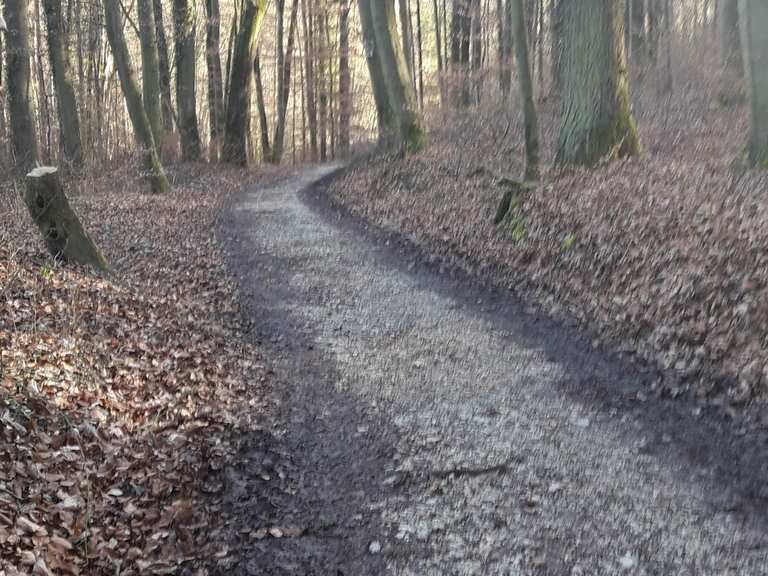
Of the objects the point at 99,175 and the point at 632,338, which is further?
the point at 99,175

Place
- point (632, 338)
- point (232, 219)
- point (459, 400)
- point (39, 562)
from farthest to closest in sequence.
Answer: point (232, 219) → point (632, 338) → point (459, 400) → point (39, 562)

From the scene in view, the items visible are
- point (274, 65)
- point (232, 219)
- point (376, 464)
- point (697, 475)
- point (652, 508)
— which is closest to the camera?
point (652, 508)

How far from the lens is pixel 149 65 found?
2252 centimetres

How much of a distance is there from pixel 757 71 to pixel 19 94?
15522mm

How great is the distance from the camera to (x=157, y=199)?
20.2 meters

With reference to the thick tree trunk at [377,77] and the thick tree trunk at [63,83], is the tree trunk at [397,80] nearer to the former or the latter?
the thick tree trunk at [377,77]

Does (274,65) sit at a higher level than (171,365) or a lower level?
higher

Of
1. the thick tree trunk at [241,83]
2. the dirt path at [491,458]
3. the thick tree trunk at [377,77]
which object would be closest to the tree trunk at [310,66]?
the thick tree trunk at [241,83]

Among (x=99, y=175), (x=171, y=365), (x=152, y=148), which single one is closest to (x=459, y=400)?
(x=171, y=365)

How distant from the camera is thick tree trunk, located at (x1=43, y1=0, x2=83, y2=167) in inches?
843

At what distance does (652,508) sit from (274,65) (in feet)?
127

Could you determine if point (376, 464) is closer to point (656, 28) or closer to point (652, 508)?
point (652, 508)

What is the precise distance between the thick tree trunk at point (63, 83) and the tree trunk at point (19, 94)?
209cm

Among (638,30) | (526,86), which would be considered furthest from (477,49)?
(526,86)
